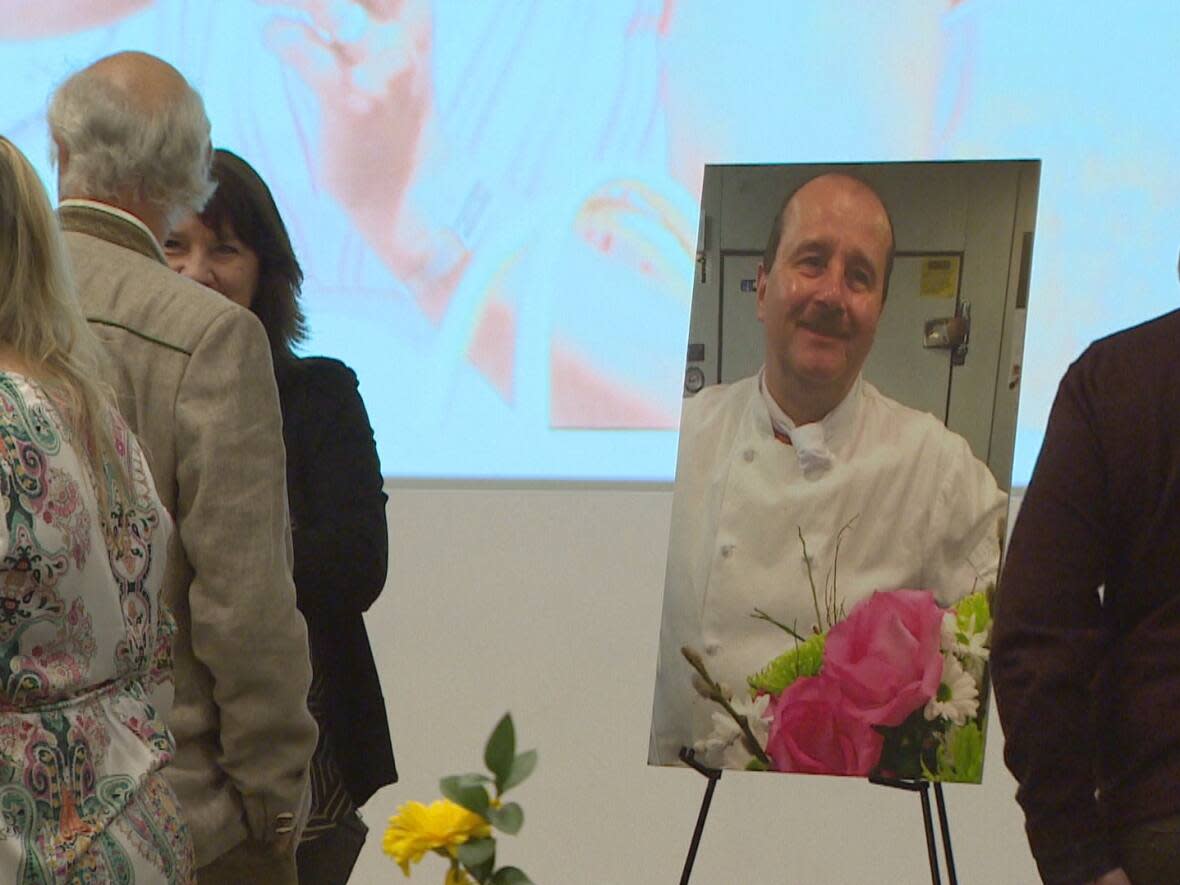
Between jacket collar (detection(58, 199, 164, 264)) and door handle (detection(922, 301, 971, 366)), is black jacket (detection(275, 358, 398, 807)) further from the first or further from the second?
door handle (detection(922, 301, 971, 366))

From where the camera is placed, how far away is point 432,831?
89 centimetres

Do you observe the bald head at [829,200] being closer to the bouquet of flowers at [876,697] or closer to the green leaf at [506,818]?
the bouquet of flowers at [876,697]

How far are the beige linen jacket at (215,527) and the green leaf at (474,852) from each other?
68 centimetres

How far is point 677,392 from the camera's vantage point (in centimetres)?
342

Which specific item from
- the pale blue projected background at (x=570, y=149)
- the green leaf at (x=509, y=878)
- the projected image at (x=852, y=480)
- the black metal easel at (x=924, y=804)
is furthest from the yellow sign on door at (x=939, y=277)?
the green leaf at (x=509, y=878)

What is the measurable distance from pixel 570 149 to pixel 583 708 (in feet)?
3.89

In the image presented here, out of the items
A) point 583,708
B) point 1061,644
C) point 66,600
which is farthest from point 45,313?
point 583,708

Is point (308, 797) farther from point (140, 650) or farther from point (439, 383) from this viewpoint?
point (439, 383)

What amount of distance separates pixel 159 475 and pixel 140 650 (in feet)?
0.79

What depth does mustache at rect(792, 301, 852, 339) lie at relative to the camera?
93.4 inches

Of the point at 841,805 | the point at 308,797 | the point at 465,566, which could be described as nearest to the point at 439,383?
the point at 465,566

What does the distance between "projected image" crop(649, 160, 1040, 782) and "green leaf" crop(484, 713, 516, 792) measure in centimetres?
147

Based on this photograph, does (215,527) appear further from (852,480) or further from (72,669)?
(852,480)

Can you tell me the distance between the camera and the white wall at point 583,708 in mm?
3523
